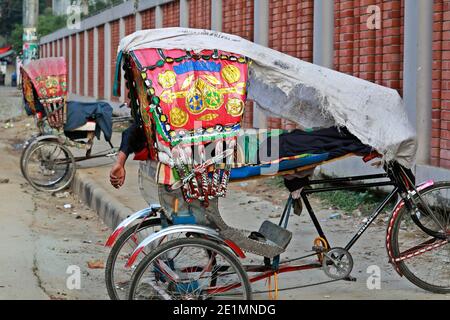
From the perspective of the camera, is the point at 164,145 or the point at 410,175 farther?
the point at 410,175

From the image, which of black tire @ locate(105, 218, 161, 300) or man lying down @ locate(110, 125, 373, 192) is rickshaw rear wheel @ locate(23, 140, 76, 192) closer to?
black tire @ locate(105, 218, 161, 300)

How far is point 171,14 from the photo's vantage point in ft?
65.7

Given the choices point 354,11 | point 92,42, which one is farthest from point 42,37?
point 354,11

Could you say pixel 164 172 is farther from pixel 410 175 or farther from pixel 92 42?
pixel 92 42

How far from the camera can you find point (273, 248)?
5473 millimetres

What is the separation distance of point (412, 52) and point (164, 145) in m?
4.20

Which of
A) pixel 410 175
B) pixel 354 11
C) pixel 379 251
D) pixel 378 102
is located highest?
pixel 354 11

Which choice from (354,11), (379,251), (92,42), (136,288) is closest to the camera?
(136,288)

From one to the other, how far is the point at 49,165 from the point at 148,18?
10548 millimetres

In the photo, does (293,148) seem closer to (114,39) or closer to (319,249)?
(319,249)

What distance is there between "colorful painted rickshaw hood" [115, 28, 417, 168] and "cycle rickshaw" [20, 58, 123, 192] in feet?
23.3

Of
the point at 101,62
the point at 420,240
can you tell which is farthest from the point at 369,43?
the point at 101,62

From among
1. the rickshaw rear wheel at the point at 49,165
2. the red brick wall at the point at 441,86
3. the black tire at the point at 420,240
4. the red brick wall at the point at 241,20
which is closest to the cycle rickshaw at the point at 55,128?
the rickshaw rear wheel at the point at 49,165
